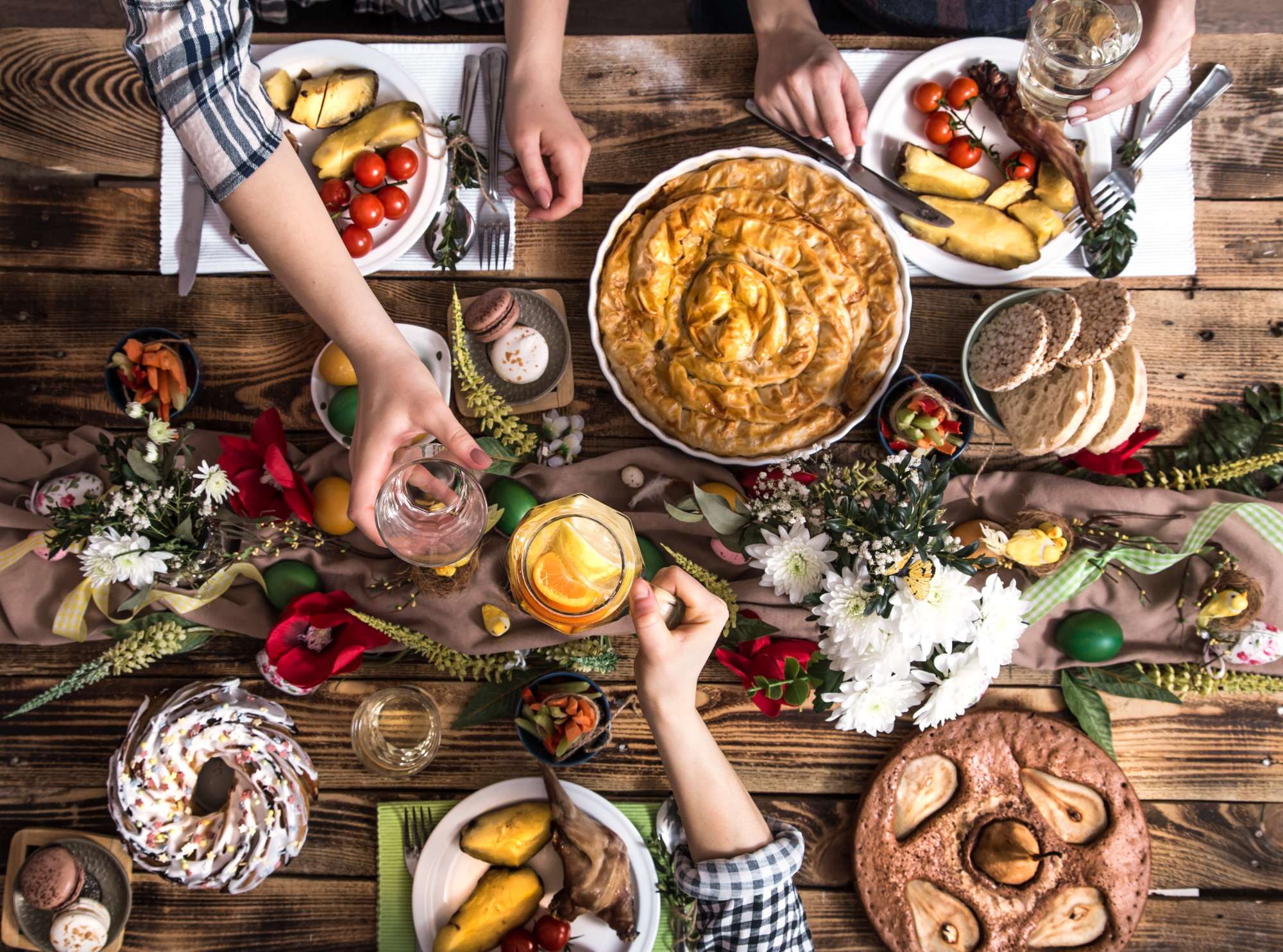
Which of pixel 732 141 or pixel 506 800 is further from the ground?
pixel 732 141

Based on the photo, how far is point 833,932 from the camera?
5.47 feet

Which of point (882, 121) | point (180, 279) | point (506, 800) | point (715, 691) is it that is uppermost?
point (882, 121)

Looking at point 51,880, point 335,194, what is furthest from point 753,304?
point 51,880

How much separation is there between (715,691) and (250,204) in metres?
1.22

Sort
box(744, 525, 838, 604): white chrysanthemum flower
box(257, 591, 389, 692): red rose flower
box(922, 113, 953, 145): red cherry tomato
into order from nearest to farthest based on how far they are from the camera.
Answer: box(744, 525, 838, 604): white chrysanthemum flower, box(257, 591, 389, 692): red rose flower, box(922, 113, 953, 145): red cherry tomato

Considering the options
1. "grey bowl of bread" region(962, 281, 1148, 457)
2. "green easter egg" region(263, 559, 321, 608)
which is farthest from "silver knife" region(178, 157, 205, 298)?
"grey bowl of bread" region(962, 281, 1148, 457)

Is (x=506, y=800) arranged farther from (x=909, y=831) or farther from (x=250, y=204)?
(x=250, y=204)

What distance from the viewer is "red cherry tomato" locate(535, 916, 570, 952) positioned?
4.98ft

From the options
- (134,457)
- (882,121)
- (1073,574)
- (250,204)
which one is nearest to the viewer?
(250,204)

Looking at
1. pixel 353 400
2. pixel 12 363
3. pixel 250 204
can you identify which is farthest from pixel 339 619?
pixel 12 363

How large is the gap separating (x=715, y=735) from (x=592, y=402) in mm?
733

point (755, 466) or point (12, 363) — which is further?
point (12, 363)

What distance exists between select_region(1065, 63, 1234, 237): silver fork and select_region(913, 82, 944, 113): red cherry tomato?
0.34 m

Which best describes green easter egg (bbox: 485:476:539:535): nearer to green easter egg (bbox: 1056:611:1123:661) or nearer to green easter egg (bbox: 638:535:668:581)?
green easter egg (bbox: 638:535:668:581)
